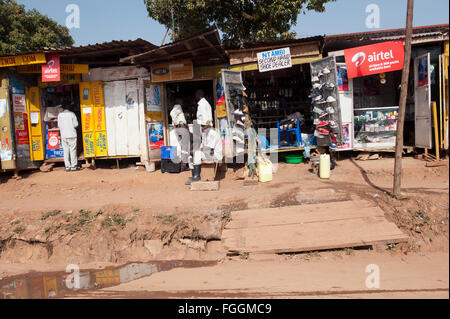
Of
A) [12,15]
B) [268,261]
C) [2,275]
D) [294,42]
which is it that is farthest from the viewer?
[12,15]

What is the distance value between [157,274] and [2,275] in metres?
2.82

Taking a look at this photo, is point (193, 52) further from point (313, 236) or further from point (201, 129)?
point (313, 236)

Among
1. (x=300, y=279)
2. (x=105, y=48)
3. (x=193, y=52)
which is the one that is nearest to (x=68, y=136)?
(x=105, y=48)

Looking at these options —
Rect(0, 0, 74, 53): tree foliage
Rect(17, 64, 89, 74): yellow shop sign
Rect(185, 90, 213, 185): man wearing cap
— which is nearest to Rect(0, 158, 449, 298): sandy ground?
Rect(185, 90, 213, 185): man wearing cap

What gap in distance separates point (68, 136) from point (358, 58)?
8.40 metres

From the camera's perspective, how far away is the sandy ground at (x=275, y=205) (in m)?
3.85

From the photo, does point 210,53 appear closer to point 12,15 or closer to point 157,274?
point 157,274

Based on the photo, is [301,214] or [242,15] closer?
[301,214]

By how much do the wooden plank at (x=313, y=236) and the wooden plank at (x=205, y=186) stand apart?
77.1 inches

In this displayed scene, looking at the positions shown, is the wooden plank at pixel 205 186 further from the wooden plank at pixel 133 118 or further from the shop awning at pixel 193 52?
the shop awning at pixel 193 52

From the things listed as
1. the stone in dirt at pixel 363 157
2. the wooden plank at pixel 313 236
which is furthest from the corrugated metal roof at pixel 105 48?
the stone in dirt at pixel 363 157

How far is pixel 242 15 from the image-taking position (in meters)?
11.6

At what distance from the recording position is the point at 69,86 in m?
10.0

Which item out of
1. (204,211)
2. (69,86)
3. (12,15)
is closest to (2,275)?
(204,211)
